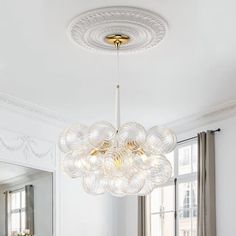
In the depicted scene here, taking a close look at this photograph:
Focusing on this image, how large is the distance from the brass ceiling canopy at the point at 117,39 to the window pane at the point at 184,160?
3.01m

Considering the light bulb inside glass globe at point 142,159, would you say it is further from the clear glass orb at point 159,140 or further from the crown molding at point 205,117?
the crown molding at point 205,117

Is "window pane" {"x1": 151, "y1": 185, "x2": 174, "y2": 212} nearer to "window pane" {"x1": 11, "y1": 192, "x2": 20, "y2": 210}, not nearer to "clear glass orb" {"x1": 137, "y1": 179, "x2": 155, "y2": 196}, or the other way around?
"window pane" {"x1": 11, "y1": 192, "x2": 20, "y2": 210}

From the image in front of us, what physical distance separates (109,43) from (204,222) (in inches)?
114

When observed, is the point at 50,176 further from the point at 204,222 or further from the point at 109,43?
the point at 109,43

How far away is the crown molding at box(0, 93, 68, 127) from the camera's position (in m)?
6.16

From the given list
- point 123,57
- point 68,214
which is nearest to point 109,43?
point 123,57

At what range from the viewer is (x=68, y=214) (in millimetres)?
7074

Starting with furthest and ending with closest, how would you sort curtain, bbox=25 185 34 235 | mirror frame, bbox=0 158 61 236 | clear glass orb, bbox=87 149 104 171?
mirror frame, bbox=0 158 61 236 < curtain, bbox=25 185 34 235 < clear glass orb, bbox=87 149 104 171

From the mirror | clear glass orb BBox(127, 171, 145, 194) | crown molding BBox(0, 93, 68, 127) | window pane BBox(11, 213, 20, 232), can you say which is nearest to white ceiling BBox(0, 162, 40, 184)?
the mirror

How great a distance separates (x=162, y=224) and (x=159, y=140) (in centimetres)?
345

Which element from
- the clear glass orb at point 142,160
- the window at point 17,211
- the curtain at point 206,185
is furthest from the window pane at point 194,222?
the clear glass orb at point 142,160

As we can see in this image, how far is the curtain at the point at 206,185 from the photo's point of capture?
248 inches

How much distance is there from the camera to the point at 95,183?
4359 mm

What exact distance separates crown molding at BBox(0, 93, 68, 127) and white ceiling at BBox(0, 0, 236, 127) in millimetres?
141
